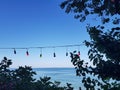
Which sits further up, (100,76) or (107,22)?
(107,22)

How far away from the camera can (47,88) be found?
31.5 feet

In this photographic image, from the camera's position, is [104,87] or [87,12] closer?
[104,87]

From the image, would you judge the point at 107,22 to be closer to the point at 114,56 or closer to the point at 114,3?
the point at 114,3

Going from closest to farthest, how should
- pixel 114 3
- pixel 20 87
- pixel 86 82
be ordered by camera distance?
pixel 86 82 < pixel 114 3 < pixel 20 87

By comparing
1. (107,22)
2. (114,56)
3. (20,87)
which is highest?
(107,22)

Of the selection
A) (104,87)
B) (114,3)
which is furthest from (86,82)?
(114,3)

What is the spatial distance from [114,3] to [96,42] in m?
1.57

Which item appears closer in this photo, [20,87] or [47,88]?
[47,88]

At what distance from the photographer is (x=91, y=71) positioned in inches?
328

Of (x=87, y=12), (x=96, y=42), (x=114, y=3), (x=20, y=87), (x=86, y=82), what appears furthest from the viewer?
(x=87, y=12)

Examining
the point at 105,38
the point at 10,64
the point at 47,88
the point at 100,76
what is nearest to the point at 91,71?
the point at 100,76

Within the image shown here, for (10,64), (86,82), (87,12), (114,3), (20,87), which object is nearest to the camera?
(86,82)

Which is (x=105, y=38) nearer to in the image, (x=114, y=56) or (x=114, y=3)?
(x=114, y=56)

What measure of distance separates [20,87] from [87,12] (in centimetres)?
344
